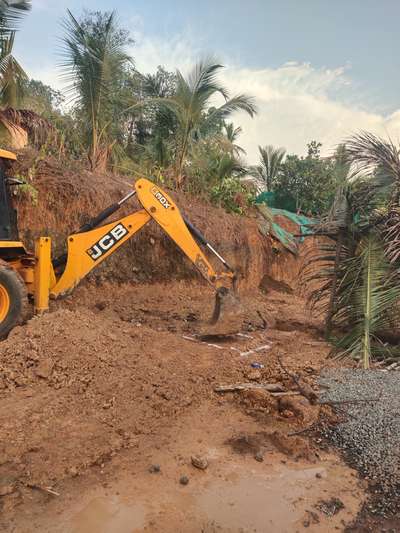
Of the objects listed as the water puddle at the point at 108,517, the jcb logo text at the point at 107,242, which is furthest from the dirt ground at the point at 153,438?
the jcb logo text at the point at 107,242

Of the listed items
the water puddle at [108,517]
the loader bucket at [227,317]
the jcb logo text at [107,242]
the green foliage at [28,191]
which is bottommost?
the water puddle at [108,517]

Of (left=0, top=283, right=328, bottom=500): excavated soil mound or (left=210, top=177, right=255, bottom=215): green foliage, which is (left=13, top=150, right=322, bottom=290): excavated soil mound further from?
(left=0, top=283, right=328, bottom=500): excavated soil mound

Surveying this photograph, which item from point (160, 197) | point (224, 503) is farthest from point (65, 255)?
point (224, 503)

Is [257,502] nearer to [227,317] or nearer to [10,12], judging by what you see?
[227,317]

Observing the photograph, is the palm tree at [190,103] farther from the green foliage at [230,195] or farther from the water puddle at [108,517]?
the water puddle at [108,517]

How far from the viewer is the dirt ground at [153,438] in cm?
286

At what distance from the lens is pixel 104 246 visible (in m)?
6.60

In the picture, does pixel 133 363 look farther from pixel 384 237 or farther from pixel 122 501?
pixel 384 237

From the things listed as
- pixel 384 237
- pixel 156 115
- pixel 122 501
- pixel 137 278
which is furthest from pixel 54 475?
pixel 156 115

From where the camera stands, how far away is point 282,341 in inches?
294

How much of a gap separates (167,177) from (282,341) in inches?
262

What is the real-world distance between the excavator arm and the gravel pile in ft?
8.56

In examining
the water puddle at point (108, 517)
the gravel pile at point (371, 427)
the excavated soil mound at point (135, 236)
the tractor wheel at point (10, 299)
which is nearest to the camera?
the water puddle at point (108, 517)

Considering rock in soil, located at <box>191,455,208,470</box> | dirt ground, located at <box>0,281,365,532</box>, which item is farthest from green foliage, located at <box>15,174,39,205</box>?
rock in soil, located at <box>191,455,208,470</box>
